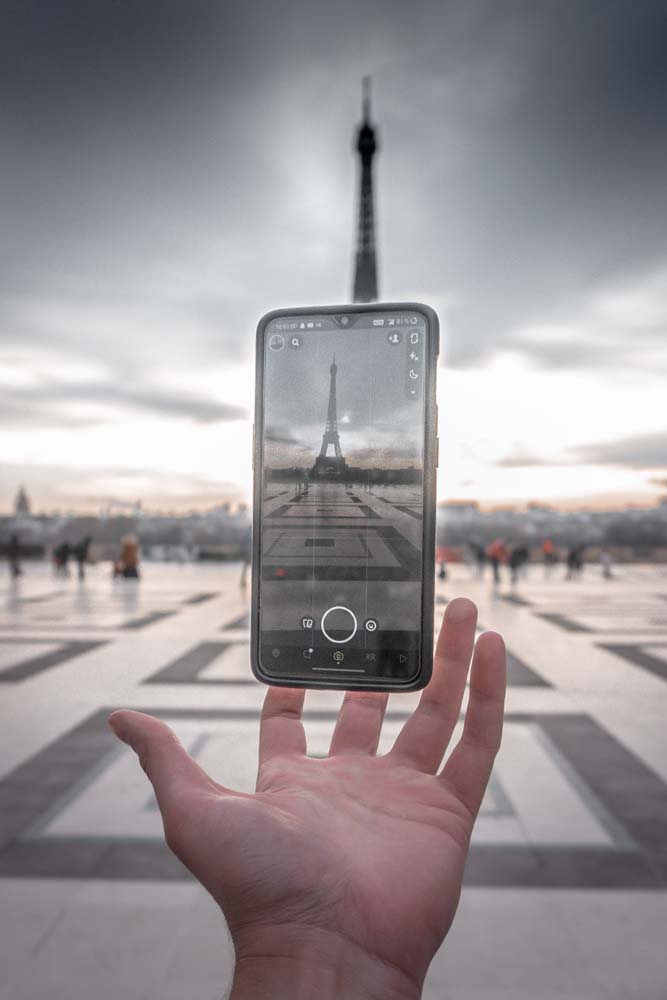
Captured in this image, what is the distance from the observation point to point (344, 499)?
2211mm

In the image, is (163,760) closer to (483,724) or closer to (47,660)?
(483,724)

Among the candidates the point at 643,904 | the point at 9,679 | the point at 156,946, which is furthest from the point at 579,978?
the point at 9,679

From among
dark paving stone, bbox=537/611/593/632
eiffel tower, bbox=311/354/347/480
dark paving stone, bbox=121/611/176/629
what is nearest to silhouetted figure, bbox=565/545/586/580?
dark paving stone, bbox=537/611/593/632

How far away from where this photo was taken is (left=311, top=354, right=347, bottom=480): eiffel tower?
2213 millimetres

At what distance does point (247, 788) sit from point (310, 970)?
4.44 metres

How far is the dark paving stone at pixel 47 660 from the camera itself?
979 centimetres

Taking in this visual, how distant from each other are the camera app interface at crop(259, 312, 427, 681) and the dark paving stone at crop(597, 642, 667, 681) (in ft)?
29.2

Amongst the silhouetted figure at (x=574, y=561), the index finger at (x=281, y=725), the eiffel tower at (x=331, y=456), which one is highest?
the eiffel tower at (x=331, y=456)

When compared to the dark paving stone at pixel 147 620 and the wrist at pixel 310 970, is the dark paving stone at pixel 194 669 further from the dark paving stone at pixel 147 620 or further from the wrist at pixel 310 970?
the wrist at pixel 310 970

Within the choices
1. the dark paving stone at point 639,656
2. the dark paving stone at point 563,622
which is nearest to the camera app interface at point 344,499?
the dark paving stone at point 639,656

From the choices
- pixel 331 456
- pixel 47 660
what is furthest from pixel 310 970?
pixel 47 660

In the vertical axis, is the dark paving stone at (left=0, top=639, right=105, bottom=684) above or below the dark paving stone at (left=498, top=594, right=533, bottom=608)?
below

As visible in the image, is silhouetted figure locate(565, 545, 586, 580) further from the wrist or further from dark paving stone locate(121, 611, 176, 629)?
the wrist

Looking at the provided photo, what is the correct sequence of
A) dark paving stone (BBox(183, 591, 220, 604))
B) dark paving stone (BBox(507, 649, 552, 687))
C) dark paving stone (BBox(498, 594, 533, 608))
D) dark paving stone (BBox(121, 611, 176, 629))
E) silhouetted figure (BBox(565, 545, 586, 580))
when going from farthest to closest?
silhouetted figure (BBox(565, 545, 586, 580))
dark paving stone (BBox(183, 591, 220, 604))
dark paving stone (BBox(498, 594, 533, 608))
dark paving stone (BBox(121, 611, 176, 629))
dark paving stone (BBox(507, 649, 552, 687))
